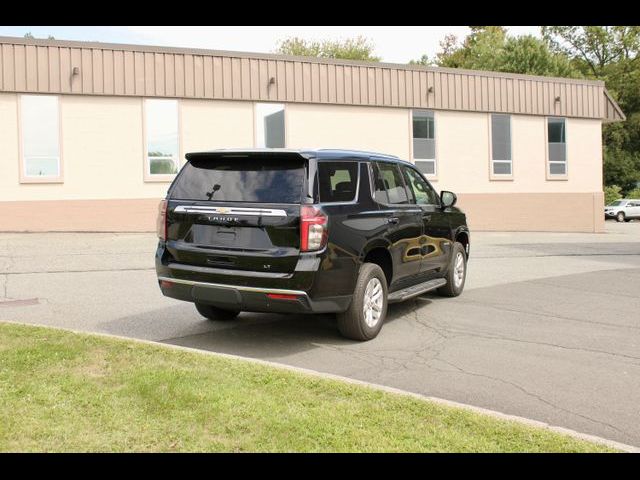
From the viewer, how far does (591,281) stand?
38.7ft

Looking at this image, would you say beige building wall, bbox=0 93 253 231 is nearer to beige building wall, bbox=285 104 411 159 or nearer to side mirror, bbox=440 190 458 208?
beige building wall, bbox=285 104 411 159

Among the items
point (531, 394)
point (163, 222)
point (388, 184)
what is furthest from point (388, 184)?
point (531, 394)

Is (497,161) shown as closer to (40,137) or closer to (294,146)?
(294,146)

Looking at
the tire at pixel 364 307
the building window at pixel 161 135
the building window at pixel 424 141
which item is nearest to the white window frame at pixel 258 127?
the building window at pixel 161 135

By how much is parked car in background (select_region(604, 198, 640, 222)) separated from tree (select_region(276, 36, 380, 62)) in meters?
26.6

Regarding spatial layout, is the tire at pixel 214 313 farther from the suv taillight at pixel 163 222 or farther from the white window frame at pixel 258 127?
the white window frame at pixel 258 127

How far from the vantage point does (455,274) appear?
986cm

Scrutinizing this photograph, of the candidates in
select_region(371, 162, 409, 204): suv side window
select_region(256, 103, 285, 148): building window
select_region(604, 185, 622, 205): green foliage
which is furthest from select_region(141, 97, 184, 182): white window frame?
select_region(604, 185, 622, 205): green foliage

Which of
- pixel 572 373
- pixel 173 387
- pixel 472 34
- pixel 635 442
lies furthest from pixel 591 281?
pixel 472 34

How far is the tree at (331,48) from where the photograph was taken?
62781mm

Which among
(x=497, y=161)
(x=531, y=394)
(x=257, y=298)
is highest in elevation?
(x=497, y=161)

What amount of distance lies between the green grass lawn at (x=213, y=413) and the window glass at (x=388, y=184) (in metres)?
2.68

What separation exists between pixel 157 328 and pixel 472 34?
58.6 meters

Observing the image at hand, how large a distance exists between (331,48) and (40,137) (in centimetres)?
4675
